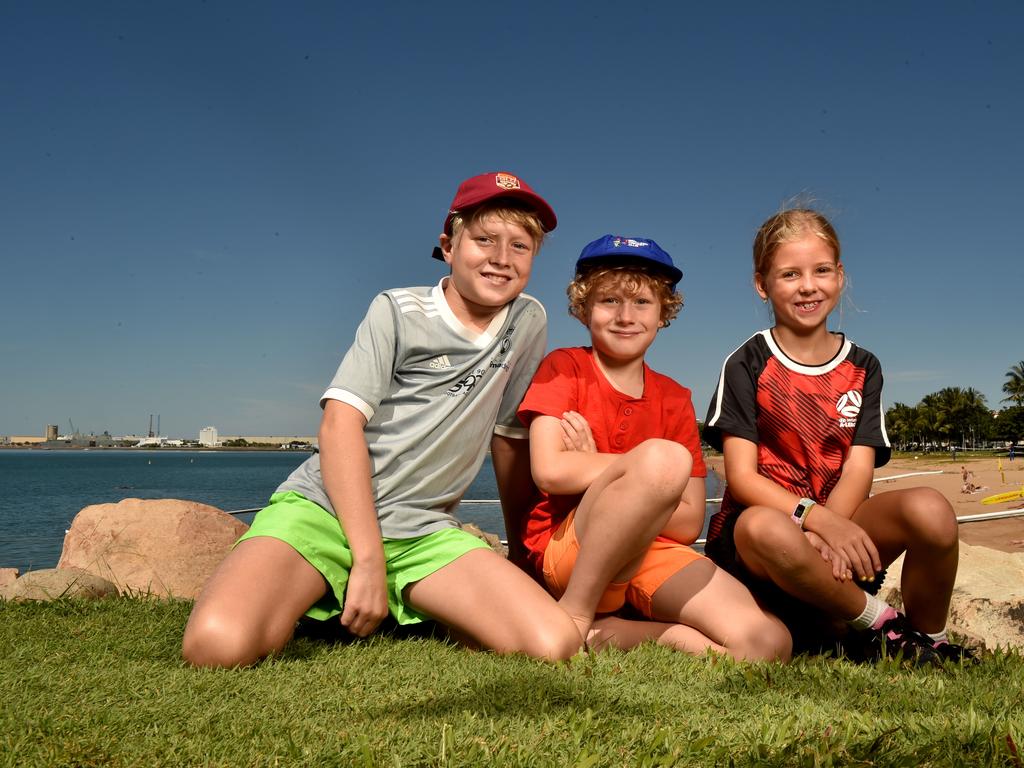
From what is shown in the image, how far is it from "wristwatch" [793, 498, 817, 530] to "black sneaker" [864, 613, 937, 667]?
0.51m

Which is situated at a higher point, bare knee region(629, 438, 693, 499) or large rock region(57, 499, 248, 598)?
bare knee region(629, 438, 693, 499)

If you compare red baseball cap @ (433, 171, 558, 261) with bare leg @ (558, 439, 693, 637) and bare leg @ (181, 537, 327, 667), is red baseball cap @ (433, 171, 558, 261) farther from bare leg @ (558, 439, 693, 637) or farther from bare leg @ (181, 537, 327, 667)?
bare leg @ (181, 537, 327, 667)

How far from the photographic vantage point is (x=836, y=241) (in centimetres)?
349

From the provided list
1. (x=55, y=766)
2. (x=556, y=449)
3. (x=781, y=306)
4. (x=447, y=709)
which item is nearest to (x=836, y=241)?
(x=781, y=306)

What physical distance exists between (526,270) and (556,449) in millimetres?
909

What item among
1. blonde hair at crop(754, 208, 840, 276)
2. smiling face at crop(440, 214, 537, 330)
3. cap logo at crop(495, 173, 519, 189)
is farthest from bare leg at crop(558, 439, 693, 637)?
cap logo at crop(495, 173, 519, 189)

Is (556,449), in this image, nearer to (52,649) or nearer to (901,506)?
(901,506)

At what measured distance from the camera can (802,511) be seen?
3.09 metres

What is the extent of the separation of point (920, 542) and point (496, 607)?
1685 mm

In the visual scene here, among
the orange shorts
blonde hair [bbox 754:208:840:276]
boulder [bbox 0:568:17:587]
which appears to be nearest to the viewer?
the orange shorts

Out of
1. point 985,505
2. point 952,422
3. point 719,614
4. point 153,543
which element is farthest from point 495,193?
point 952,422

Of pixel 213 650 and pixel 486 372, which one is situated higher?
pixel 486 372

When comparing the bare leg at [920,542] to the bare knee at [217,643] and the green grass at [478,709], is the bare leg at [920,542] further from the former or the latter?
the bare knee at [217,643]

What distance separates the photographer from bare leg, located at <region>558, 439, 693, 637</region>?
2875 mm
